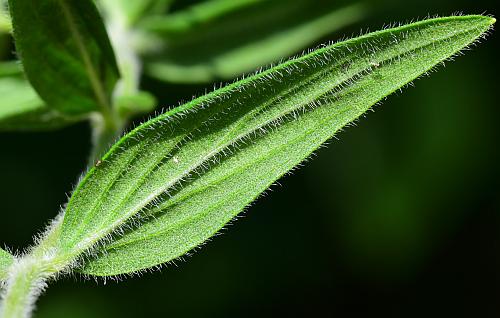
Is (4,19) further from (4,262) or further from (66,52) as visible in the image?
(4,262)

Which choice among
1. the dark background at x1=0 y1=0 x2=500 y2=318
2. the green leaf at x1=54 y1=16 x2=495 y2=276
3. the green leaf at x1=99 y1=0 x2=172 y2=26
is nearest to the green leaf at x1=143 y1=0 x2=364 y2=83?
the green leaf at x1=99 y1=0 x2=172 y2=26

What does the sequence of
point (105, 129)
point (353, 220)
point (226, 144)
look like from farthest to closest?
point (353, 220) → point (105, 129) → point (226, 144)

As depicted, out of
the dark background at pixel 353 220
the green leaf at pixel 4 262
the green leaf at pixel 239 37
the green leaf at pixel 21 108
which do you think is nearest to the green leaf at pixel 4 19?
the green leaf at pixel 21 108

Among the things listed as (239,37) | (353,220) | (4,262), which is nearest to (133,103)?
(239,37)

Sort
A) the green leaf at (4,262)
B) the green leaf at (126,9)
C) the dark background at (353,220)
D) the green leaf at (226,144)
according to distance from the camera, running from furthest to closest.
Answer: the dark background at (353,220) → the green leaf at (126,9) → the green leaf at (4,262) → the green leaf at (226,144)

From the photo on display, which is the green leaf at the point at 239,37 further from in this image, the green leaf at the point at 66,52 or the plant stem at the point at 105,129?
the green leaf at the point at 66,52

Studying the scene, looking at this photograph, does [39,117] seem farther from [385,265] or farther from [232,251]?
[385,265]
